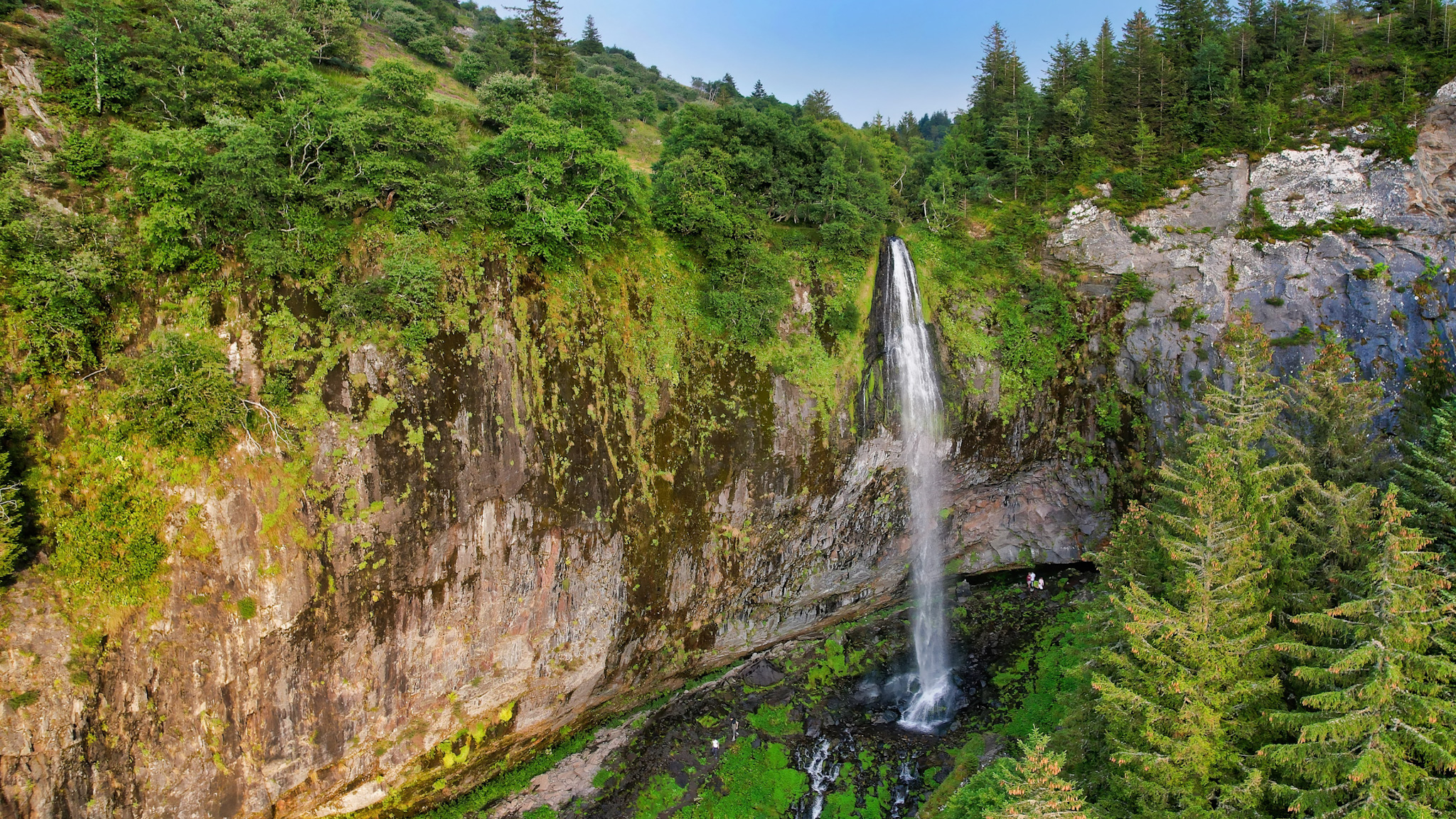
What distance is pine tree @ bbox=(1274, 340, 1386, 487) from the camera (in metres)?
15.2

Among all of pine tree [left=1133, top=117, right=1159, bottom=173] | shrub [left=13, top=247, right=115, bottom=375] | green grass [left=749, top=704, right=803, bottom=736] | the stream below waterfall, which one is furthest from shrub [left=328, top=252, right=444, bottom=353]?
pine tree [left=1133, top=117, right=1159, bottom=173]

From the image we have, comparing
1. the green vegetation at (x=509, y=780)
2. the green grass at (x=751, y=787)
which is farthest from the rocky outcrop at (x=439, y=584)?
the green grass at (x=751, y=787)

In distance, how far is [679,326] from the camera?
70.8 feet

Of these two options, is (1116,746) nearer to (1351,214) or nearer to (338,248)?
(338,248)

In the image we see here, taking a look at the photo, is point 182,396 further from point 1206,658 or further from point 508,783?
point 1206,658

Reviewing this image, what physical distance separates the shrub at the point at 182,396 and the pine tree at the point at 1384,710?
73.8 ft

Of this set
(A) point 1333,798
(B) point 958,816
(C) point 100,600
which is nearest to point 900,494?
(B) point 958,816

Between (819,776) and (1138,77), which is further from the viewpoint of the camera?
(1138,77)

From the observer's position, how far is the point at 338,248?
16.4 m

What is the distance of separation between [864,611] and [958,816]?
470 inches

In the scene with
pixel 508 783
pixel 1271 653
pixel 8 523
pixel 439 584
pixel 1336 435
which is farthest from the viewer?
pixel 508 783

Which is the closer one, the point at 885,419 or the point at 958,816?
the point at 958,816

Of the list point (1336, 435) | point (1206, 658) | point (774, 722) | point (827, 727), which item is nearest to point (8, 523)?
point (774, 722)

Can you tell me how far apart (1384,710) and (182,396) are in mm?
24119
